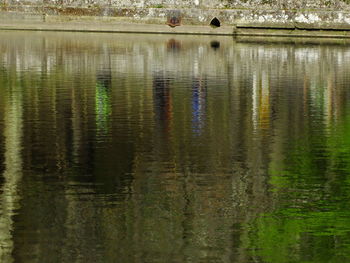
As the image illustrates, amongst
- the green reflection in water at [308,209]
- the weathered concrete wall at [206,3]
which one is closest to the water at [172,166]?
the green reflection in water at [308,209]

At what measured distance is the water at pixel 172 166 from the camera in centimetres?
1144

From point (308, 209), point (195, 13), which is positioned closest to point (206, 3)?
point (195, 13)

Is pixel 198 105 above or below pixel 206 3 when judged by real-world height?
below

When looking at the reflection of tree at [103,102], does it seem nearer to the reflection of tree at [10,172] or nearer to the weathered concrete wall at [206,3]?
the reflection of tree at [10,172]

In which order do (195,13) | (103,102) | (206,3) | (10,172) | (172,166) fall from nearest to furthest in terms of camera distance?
(10,172), (172,166), (103,102), (195,13), (206,3)

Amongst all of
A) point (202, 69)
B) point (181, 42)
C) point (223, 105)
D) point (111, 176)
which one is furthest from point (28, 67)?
point (111, 176)

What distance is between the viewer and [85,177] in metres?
14.6

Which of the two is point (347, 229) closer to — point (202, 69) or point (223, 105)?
point (223, 105)

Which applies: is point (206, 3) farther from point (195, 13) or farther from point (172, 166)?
Answer: point (172, 166)

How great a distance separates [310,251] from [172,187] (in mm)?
3376

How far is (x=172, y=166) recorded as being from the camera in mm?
15586

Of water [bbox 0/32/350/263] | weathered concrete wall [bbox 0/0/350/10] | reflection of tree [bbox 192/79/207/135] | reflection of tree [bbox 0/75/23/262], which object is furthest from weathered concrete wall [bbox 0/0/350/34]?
reflection of tree [bbox 0/75/23/262]

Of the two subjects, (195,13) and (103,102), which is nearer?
(103,102)

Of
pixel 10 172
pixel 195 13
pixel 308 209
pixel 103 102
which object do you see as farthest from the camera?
pixel 195 13
